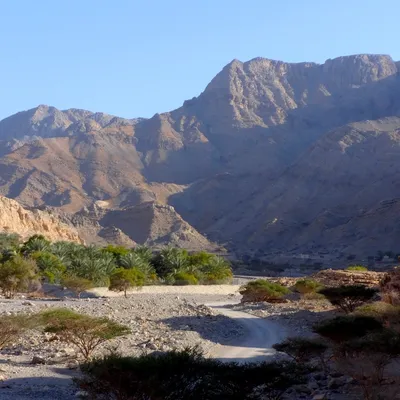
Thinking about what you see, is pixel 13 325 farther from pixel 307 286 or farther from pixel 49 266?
pixel 49 266

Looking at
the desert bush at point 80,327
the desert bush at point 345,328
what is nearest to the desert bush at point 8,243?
the desert bush at point 80,327

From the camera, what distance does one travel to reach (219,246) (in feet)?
371

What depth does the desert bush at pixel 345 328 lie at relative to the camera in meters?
16.0

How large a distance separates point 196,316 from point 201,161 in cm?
14794

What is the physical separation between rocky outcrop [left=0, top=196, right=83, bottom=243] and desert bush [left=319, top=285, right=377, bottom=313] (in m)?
52.1

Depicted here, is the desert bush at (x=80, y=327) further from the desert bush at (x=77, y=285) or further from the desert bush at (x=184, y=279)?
the desert bush at (x=184, y=279)

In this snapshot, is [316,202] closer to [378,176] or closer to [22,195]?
[378,176]

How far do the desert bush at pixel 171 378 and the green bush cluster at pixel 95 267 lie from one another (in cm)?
2675

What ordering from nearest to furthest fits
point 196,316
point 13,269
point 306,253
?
point 196,316
point 13,269
point 306,253

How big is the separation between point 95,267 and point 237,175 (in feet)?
376

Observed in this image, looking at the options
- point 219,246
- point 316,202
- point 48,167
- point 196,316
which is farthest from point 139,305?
point 48,167

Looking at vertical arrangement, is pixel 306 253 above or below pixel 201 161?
below

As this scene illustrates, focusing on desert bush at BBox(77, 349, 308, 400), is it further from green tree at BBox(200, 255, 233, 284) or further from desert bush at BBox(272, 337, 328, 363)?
green tree at BBox(200, 255, 233, 284)

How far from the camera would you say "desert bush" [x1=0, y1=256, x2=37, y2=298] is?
3619cm
